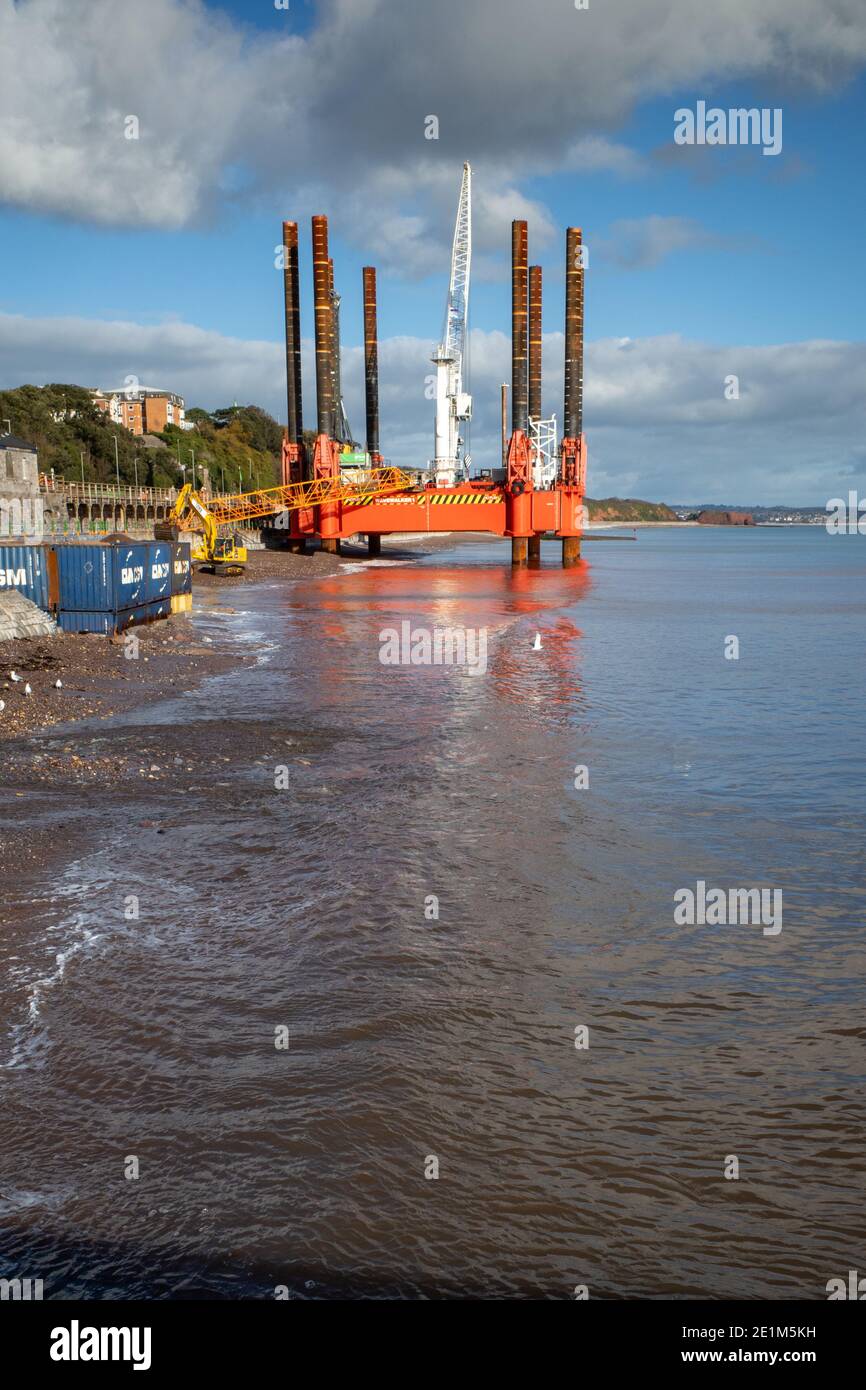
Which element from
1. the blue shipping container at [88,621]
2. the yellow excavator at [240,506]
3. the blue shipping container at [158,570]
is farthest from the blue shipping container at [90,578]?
the yellow excavator at [240,506]

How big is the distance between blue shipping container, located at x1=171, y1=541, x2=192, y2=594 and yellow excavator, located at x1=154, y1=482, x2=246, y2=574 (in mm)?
19508

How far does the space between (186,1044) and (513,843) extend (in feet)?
17.8

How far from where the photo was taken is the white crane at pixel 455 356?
102 meters

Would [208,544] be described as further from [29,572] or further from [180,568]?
[29,572]

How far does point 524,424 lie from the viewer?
65062mm

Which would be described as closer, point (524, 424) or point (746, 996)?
point (746, 996)

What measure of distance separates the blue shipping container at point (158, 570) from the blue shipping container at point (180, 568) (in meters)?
0.77

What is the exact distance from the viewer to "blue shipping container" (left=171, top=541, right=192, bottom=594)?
35688 millimetres

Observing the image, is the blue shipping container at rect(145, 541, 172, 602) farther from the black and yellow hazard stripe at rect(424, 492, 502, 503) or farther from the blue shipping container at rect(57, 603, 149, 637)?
the black and yellow hazard stripe at rect(424, 492, 502, 503)

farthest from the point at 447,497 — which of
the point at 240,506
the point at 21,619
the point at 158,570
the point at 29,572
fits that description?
the point at 21,619

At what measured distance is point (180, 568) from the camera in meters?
37.2

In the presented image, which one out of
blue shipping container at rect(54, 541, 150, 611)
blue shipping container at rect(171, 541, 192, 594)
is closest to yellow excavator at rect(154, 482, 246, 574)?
blue shipping container at rect(171, 541, 192, 594)
